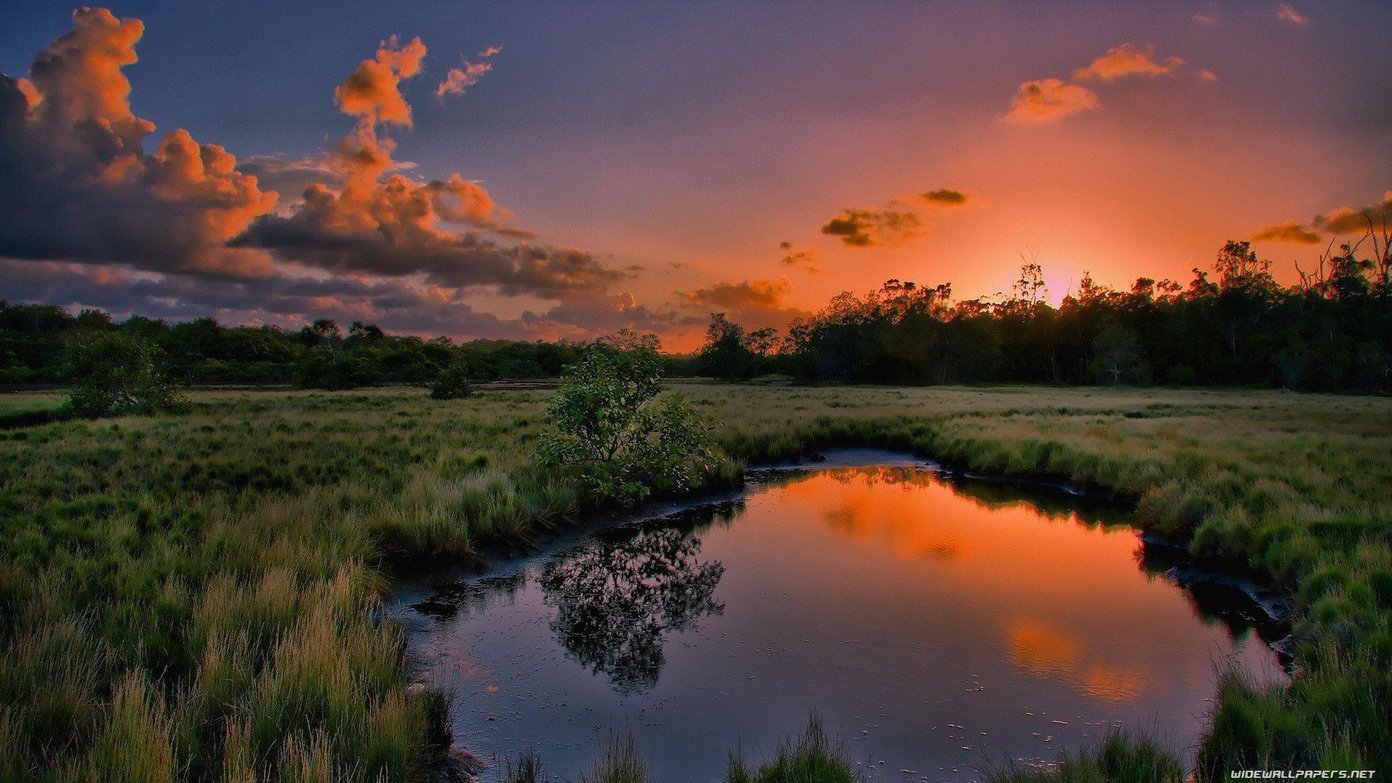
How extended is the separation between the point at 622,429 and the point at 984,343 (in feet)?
284

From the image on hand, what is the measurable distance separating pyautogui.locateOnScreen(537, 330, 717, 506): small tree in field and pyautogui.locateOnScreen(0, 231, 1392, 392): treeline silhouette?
45.2 m

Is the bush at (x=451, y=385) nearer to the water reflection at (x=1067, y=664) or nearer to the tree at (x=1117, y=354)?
the water reflection at (x=1067, y=664)

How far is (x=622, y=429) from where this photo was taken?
15.3 metres

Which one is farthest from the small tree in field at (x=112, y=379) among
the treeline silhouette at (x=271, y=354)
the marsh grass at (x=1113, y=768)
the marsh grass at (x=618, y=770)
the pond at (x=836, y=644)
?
the marsh grass at (x=1113, y=768)

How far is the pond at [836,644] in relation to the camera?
236 inches

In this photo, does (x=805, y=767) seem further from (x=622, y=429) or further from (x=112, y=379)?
(x=112, y=379)

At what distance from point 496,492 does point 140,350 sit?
3052cm

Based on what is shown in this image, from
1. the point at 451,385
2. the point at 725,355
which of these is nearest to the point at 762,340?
the point at 725,355

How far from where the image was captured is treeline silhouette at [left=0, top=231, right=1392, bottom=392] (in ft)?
221

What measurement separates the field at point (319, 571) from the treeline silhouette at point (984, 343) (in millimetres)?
44966

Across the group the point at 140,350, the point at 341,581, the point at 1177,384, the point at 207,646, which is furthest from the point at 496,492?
the point at 1177,384

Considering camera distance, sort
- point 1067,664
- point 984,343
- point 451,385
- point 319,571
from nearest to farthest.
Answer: point 1067,664 → point 319,571 → point 451,385 → point 984,343

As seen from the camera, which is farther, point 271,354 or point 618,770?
point 271,354

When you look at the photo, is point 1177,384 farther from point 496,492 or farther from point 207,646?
point 207,646
